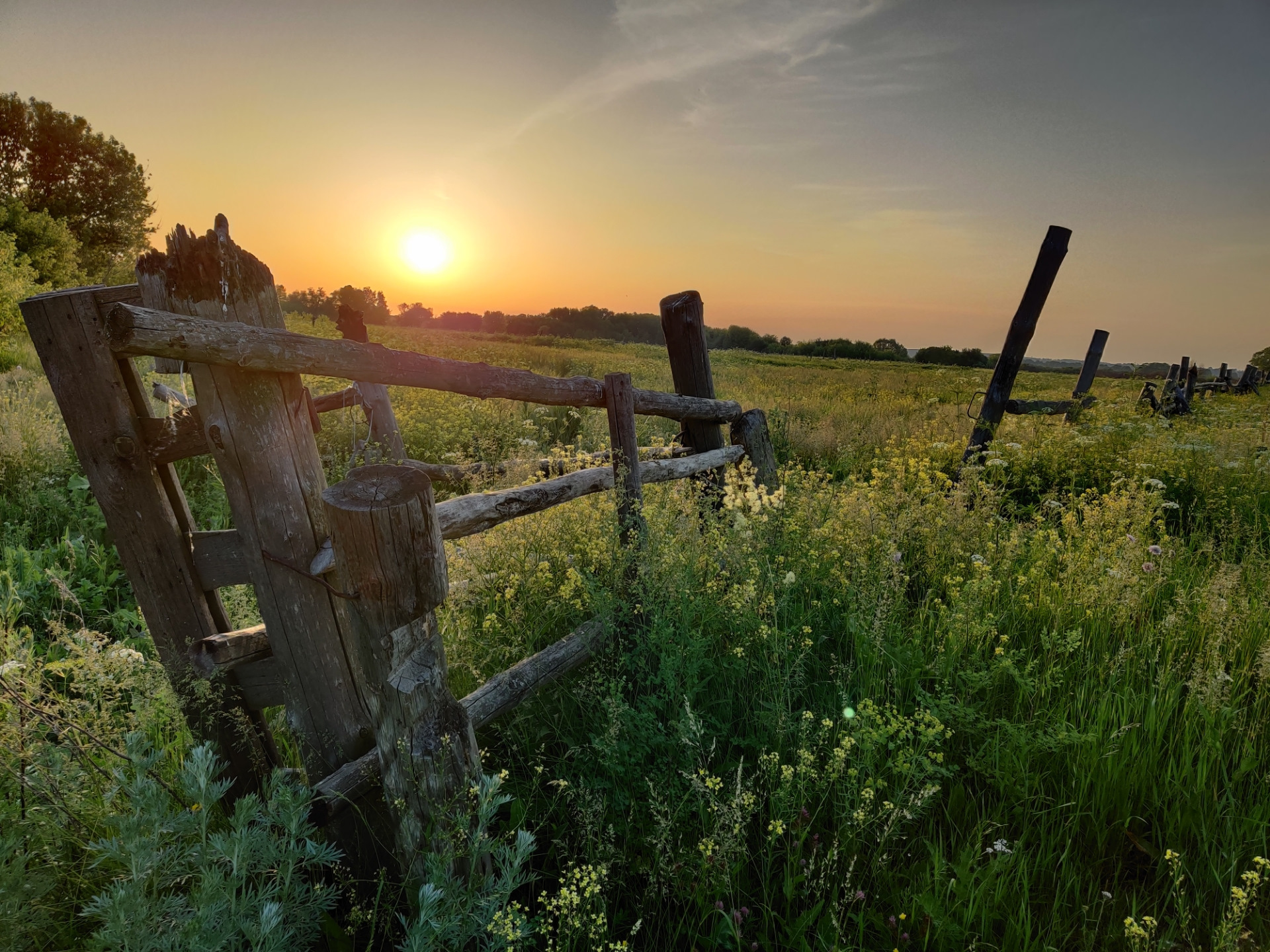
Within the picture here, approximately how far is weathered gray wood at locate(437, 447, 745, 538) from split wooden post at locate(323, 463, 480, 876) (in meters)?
0.56

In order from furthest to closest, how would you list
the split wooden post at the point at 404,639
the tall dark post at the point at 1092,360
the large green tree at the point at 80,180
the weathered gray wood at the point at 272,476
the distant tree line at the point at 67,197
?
1. the large green tree at the point at 80,180
2. the distant tree line at the point at 67,197
3. the tall dark post at the point at 1092,360
4. the weathered gray wood at the point at 272,476
5. the split wooden post at the point at 404,639

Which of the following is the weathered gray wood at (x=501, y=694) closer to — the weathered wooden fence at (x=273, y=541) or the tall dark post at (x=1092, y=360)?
the weathered wooden fence at (x=273, y=541)

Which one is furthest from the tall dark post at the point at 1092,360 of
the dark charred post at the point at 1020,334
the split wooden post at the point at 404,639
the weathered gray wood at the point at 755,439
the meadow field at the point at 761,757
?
the split wooden post at the point at 404,639

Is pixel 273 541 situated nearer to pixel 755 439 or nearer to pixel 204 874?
pixel 204 874

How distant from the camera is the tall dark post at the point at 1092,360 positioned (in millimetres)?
10375

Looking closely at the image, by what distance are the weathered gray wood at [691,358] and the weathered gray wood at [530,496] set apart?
0.50m

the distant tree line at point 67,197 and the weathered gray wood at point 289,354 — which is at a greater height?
the distant tree line at point 67,197

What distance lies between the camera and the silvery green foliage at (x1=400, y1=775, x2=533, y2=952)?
62.9 inches

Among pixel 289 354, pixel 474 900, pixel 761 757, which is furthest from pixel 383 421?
pixel 761 757

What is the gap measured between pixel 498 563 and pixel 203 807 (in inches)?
87.4

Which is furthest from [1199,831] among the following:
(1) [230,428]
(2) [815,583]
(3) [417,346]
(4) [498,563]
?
(3) [417,346]

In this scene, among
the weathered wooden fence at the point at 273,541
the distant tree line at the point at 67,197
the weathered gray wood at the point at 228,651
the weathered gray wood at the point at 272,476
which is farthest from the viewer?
the distant tree line at the point at 67,197

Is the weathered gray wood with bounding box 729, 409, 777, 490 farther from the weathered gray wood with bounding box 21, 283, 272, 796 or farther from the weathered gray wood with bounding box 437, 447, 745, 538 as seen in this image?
the weathered gray wood with bounding box 21, 283, 272, 796

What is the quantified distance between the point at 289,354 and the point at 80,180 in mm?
51789
